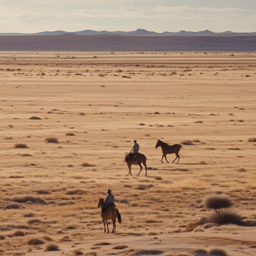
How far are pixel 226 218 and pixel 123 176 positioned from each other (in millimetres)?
8909

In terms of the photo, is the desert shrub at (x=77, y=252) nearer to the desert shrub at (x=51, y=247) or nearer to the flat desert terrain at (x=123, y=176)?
the flat desert terrain at (x=123, y=176)

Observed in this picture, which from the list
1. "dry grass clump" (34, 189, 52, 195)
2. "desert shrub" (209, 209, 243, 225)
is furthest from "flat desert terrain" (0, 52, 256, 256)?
"desert shrub" (209, 209, 243, 225)

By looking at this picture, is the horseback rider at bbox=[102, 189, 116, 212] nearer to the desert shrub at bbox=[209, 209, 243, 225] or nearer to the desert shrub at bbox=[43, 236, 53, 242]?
the desert shrub at bbox=[43, 236, 53, 242]

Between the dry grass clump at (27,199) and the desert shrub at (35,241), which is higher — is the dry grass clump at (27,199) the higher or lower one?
the lower one

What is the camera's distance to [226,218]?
14938 millimetres

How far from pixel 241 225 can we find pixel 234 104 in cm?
4248

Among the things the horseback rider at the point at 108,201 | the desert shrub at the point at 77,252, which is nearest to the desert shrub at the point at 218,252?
the desert shrub at the point at 77,252

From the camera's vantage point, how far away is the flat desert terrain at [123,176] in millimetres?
13500

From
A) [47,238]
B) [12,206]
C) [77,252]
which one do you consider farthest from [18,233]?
[77,252]

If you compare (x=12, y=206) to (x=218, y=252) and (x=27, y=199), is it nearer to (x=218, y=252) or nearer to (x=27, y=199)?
(x=27, y=199)

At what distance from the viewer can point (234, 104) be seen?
56219mm

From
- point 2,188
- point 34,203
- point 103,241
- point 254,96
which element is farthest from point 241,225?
point 254,96

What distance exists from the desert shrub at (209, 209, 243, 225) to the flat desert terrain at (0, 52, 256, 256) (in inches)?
9.7

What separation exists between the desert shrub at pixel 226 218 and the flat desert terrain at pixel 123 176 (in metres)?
0.25
